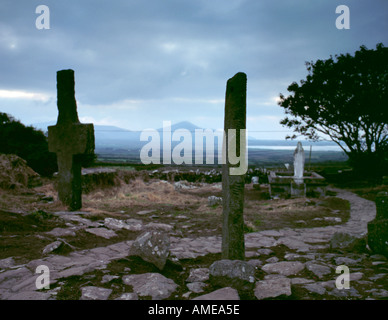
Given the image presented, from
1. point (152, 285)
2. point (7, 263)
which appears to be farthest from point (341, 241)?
point (7, 263)

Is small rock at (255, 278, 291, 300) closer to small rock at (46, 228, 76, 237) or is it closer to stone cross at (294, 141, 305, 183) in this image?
small rock at (46, 228, 76, 237)

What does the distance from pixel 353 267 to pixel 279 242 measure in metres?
1.86

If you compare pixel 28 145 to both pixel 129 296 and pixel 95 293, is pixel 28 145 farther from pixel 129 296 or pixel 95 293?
pixel 129 296

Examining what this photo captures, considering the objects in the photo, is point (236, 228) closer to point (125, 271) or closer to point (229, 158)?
point (229, 158)

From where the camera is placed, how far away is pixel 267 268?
410 cm

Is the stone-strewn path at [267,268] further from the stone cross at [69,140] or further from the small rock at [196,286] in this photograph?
the stone cross at [69,140]

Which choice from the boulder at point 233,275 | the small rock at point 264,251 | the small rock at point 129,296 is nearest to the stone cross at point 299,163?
the small rock at point 264,251

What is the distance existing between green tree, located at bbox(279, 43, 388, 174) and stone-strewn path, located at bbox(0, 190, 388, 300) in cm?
1408

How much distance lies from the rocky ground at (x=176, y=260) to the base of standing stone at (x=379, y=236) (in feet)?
0.46

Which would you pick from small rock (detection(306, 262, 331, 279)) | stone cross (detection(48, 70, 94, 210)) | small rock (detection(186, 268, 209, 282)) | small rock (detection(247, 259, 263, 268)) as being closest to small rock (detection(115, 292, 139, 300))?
small rock (detection(186, 268, 209, 282))

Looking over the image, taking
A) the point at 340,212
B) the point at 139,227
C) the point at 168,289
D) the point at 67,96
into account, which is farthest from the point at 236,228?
the point at 340,212

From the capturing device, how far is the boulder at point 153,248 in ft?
12.5
